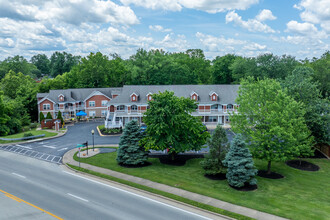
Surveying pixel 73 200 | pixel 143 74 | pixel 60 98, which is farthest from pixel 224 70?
pixel 73 200

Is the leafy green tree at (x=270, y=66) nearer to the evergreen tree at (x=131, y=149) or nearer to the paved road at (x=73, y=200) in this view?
the evergreen tree at (x=131, y=149)

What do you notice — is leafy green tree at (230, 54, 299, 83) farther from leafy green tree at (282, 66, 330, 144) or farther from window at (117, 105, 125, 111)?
window at (117, 105, 125, 111)

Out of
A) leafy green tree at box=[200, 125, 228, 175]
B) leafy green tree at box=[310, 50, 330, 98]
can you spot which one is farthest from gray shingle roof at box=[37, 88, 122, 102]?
leafy green tree at box=[310, 50, 330, 98]

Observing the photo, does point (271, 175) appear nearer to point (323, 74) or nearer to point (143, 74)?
point (323, 74)

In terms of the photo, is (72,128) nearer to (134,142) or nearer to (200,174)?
(134,142)

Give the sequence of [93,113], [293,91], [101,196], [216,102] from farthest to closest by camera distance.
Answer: [93,113]
[216,102]
[293,91]
[101,196]

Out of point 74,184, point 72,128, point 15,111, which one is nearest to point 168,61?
point 72,128

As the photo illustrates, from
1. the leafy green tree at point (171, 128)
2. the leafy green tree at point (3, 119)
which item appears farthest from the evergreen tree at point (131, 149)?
the leafy green tree at point (3, 119)
